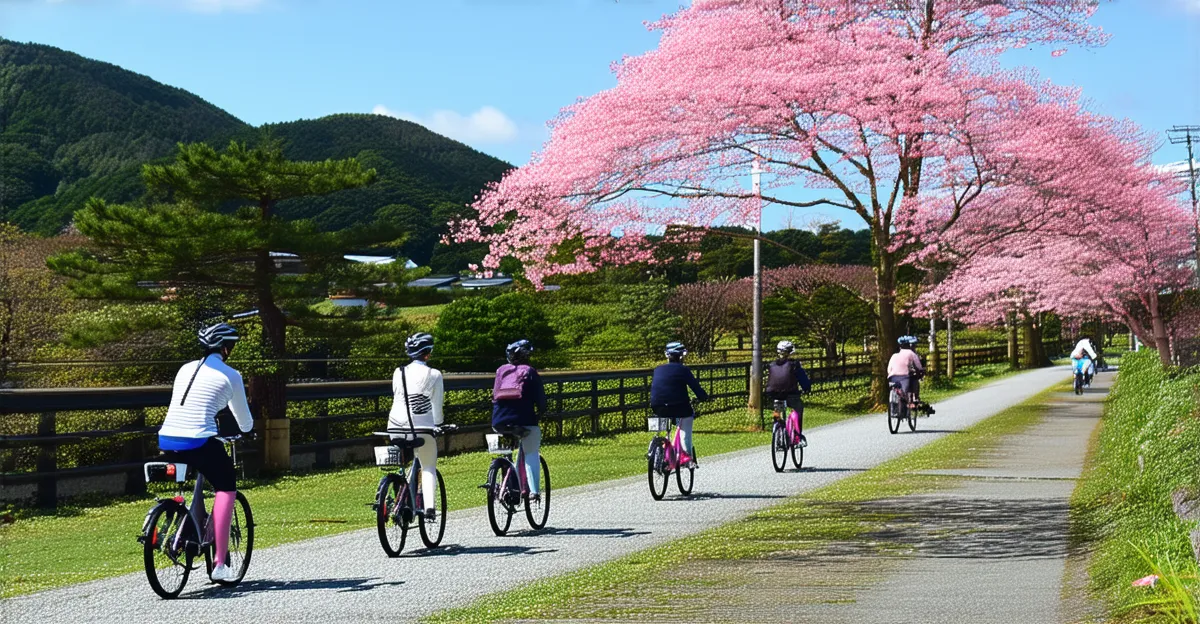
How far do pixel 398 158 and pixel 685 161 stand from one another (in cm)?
12308

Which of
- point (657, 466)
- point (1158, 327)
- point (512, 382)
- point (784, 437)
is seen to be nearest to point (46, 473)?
point (512, 382)

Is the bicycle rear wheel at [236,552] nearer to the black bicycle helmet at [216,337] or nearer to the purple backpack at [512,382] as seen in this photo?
the black bicycle helmet at [216,337]

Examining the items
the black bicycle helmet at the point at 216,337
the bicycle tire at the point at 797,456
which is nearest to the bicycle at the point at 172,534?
the black bicycle helmet at the point at 216,337

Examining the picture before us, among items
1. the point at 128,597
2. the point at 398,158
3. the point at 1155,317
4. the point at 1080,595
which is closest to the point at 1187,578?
the point at 1080,595

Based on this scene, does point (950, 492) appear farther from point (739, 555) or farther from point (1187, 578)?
point (1187, 578)

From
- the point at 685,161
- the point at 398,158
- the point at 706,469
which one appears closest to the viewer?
the point at 706,469

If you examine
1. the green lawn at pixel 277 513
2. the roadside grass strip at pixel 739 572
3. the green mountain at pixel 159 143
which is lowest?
the green lawn at pixel 277 513

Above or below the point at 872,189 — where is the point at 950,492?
below

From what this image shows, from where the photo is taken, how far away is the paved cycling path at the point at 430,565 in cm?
778

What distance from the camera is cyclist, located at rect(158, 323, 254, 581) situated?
820 centimetres

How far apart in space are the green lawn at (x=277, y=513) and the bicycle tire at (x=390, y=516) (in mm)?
1787

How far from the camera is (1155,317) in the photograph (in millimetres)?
35469

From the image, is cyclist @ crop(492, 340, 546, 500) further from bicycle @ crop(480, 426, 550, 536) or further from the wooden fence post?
the wooden fence post

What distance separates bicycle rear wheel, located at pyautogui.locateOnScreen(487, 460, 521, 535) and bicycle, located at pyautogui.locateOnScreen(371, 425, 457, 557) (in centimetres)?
80
